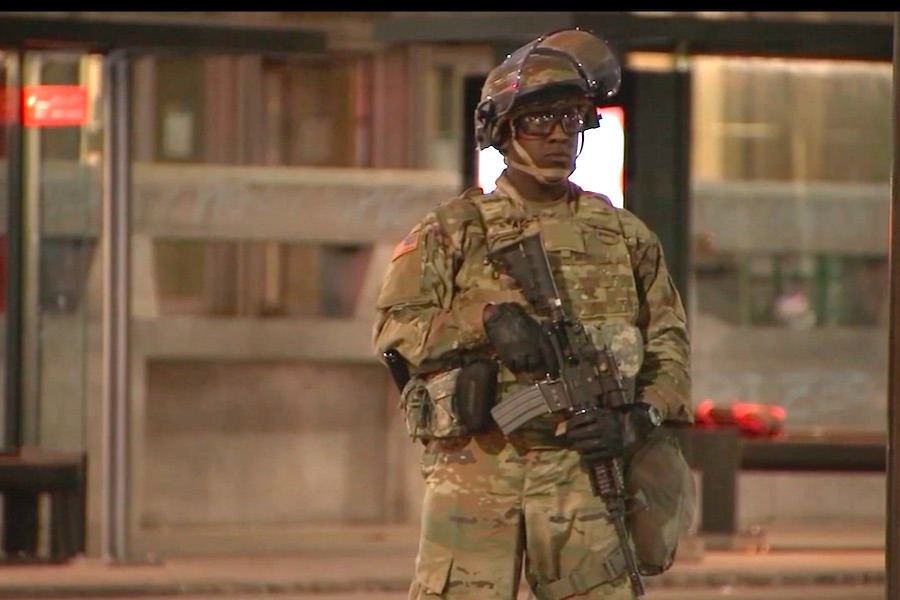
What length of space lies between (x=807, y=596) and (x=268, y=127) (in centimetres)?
621

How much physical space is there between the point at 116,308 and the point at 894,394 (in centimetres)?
627

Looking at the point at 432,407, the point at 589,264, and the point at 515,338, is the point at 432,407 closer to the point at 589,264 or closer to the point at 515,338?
the point at 515,338

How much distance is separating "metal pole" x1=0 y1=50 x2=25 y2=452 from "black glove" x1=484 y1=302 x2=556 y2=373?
21.3 ft

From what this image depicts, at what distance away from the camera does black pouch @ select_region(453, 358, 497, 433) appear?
16.6 ft

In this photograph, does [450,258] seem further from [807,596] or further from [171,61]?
[171,61]

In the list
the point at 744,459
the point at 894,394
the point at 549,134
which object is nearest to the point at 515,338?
the point at 549,134

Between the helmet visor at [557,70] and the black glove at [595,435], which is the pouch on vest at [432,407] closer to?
the black glove at [595,435]

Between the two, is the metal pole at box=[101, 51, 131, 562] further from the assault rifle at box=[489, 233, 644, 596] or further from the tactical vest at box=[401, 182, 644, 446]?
the assault rifle at box=[489, 233, 644, 596]

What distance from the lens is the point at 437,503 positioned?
5.22 meters

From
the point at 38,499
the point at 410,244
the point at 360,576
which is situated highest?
the point at 410,244

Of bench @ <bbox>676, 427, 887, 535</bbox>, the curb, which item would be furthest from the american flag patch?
bench @ <bbox>676, 427, 887, 535</bbox>

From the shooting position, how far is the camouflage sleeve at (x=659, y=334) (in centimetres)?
Answer: 527

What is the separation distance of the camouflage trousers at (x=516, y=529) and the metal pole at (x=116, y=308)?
593cm

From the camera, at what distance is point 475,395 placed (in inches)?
199
